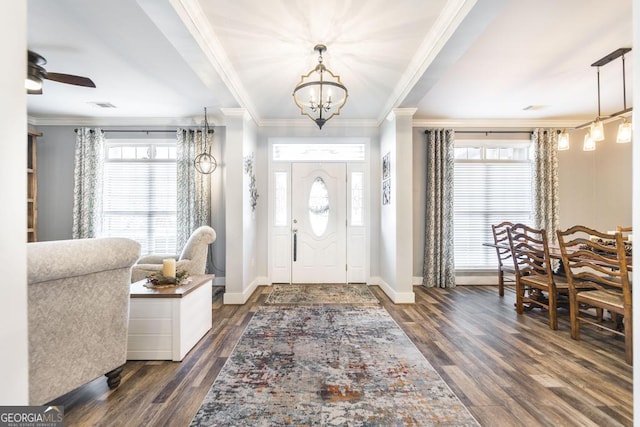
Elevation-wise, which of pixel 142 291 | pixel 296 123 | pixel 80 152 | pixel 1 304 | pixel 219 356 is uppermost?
pixel 296 123

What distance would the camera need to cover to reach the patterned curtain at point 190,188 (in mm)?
4793

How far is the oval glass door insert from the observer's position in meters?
5.04

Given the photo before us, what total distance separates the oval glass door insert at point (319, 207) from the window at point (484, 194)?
206cm

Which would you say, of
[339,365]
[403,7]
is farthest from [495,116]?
[339,365]

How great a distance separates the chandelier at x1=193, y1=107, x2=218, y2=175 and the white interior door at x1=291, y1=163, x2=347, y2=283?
1.26 m

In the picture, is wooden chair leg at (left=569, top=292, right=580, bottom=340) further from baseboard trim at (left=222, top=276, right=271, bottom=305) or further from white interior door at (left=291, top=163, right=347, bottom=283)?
baseboard trim at (left=222, top=276, right=271, bottom=305)

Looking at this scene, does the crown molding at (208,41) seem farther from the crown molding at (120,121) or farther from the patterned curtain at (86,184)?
the patterned curtain at (86,184)

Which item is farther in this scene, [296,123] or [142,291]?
[296,123]

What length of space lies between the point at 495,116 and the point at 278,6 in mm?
3895

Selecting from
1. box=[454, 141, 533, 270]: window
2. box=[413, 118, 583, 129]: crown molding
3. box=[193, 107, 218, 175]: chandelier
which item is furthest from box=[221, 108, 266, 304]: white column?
box=[454, 141, 533, 270]: window

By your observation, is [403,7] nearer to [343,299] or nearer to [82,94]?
[343,299]

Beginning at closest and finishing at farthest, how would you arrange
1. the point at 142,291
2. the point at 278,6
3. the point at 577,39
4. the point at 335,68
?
1. the point at 278,6
2. the point at 142,291
3. the point at 577,39
4. the point at 335,68

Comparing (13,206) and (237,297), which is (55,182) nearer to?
(237,297)

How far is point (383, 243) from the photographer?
4723mm
